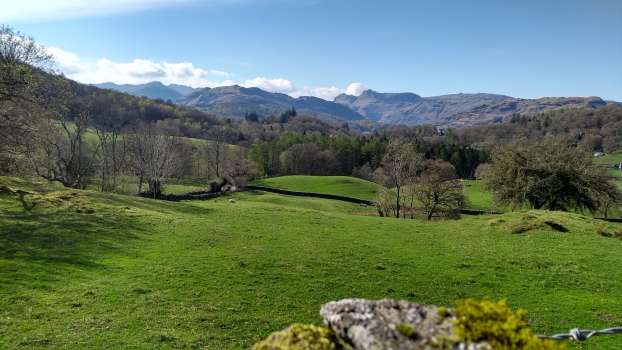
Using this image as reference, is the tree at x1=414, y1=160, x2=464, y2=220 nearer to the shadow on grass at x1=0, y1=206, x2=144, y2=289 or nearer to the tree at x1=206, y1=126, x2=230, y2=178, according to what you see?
the shadow on grass at x1=0, y1=206, x2=144, y2=289

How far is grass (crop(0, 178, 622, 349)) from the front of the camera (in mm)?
15984

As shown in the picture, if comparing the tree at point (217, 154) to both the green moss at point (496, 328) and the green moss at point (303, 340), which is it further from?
the green moss at point (496, 328)

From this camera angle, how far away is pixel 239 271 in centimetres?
2319

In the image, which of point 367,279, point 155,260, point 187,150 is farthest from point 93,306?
point 187,150

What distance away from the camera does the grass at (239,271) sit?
52.4 ft

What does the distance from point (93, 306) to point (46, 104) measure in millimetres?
25711

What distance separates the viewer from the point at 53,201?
35.2 meters

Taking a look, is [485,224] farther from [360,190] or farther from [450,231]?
[360,190]

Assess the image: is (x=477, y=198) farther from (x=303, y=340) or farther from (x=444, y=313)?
(x=303, y=340)

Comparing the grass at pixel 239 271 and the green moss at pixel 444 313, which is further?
the grass at pixel 239 271

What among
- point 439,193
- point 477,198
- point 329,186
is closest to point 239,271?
point 439,193

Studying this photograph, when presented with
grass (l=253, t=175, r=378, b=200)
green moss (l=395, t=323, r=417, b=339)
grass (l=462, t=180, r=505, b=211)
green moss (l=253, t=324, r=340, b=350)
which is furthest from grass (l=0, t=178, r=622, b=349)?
grass (l=253, t=175, r=378, b=200)

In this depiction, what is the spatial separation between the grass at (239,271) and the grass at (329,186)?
63.5m

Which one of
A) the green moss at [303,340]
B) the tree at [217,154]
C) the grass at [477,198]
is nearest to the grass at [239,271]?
the green moss at [303,340]
